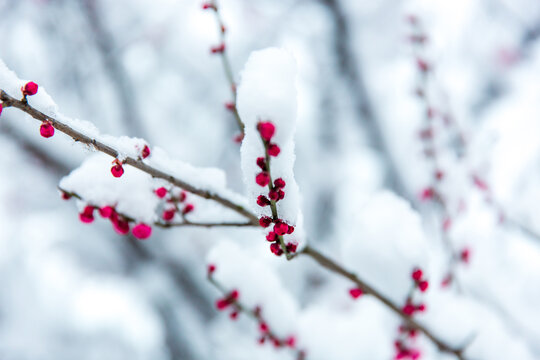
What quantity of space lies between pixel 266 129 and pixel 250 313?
1142 millimetres

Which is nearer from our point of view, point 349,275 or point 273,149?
point 273,149

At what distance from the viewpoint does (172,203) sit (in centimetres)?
144

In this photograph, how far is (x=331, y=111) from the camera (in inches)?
263

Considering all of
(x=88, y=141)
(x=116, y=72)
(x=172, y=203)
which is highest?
(x=116, y=72)

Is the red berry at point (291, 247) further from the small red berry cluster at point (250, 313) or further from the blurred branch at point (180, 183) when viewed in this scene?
the small red berry cluster at point (250, 313)

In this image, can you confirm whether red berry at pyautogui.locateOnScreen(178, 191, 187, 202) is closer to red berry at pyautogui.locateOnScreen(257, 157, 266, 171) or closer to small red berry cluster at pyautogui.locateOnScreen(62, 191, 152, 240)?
small red berry cluster at pyautogui.locateOnScreen(62, 191, 152, 240)

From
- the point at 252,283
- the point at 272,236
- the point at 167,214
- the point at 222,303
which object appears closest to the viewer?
the point at 272,236

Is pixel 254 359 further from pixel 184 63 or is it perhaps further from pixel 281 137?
pixel 184 63

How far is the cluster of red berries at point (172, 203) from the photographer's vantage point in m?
1.34

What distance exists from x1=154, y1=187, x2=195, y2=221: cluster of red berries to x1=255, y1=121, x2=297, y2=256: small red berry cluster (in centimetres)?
41

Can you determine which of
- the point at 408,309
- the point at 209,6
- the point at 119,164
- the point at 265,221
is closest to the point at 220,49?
the point at 209,6

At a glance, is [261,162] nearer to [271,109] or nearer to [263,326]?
[271,109]

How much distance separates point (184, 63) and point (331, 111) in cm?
290

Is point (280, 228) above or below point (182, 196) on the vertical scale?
below
